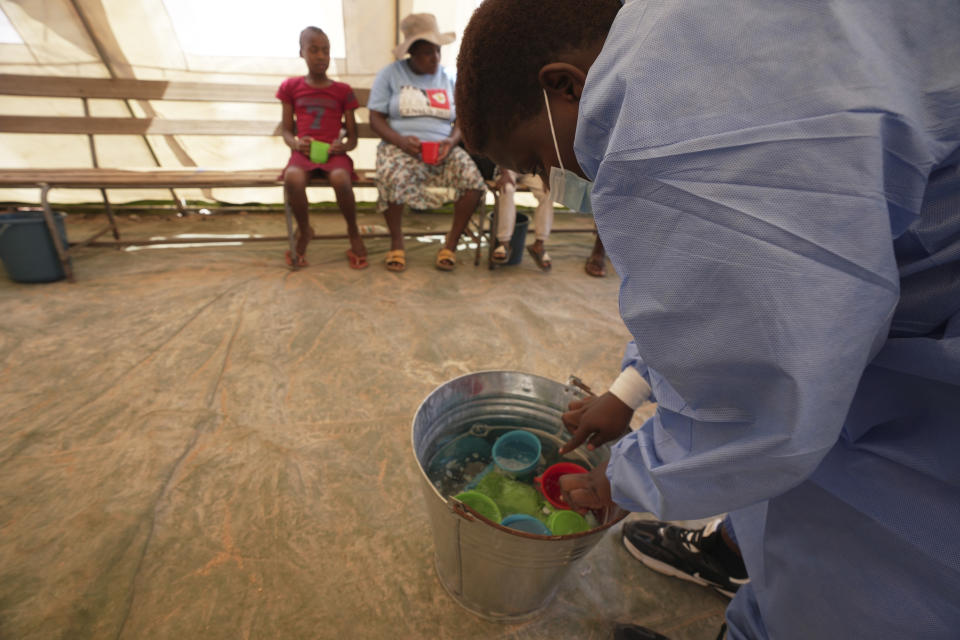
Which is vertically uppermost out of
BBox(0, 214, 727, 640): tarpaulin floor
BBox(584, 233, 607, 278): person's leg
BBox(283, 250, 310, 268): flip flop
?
BBox(283, 250, 310, 268): flip flop

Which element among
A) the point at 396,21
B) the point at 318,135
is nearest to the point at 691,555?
the point at 318,135

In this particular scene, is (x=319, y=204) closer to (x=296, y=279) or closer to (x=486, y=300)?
(x=296, y=279)

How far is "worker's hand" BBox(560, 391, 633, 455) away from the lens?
108 cm

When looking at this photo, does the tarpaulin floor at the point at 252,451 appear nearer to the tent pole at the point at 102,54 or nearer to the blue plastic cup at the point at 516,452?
the blue plastic cup at the point at 516,452

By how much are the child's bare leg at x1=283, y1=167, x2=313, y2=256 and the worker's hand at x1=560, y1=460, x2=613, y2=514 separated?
2.72 m

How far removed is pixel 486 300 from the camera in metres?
2.91

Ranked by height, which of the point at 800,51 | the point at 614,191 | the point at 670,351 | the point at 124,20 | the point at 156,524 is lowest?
the point at 156,524

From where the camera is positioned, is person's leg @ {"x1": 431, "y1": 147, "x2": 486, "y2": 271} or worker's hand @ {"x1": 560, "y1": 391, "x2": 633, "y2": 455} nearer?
worker's hand @ {"x1": 560, "y1": 391, "x2": 633, "y2": 455}

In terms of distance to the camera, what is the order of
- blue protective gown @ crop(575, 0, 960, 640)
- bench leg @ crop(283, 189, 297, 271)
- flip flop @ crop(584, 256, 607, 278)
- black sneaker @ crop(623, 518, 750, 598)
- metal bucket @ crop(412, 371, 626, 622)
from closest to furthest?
blue protective gown @ crop(575, 0, 960, 640) → metal bucket @ crop(412, 371, 626, 622) → black sneaker @ crop(623, 518, 750, 598) → bench leg @ crop(283, 189, 297, 271) → flip flop @ crop(584, 256, 607, 278)

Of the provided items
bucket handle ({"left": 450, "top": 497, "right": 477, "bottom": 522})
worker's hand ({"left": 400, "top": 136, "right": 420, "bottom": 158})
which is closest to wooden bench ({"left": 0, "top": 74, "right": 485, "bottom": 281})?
worker's hand ({"left": 400, "top": 136, "right": 420, "bottom": 158})

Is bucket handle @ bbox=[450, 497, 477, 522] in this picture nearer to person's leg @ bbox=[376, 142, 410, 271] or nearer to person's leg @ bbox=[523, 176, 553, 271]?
person's leg @ bbox=[376, 142, 410, 271]

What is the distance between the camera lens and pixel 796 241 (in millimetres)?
434

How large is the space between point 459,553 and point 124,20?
168 inches

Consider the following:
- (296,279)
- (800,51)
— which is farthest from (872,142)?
(296,279)
